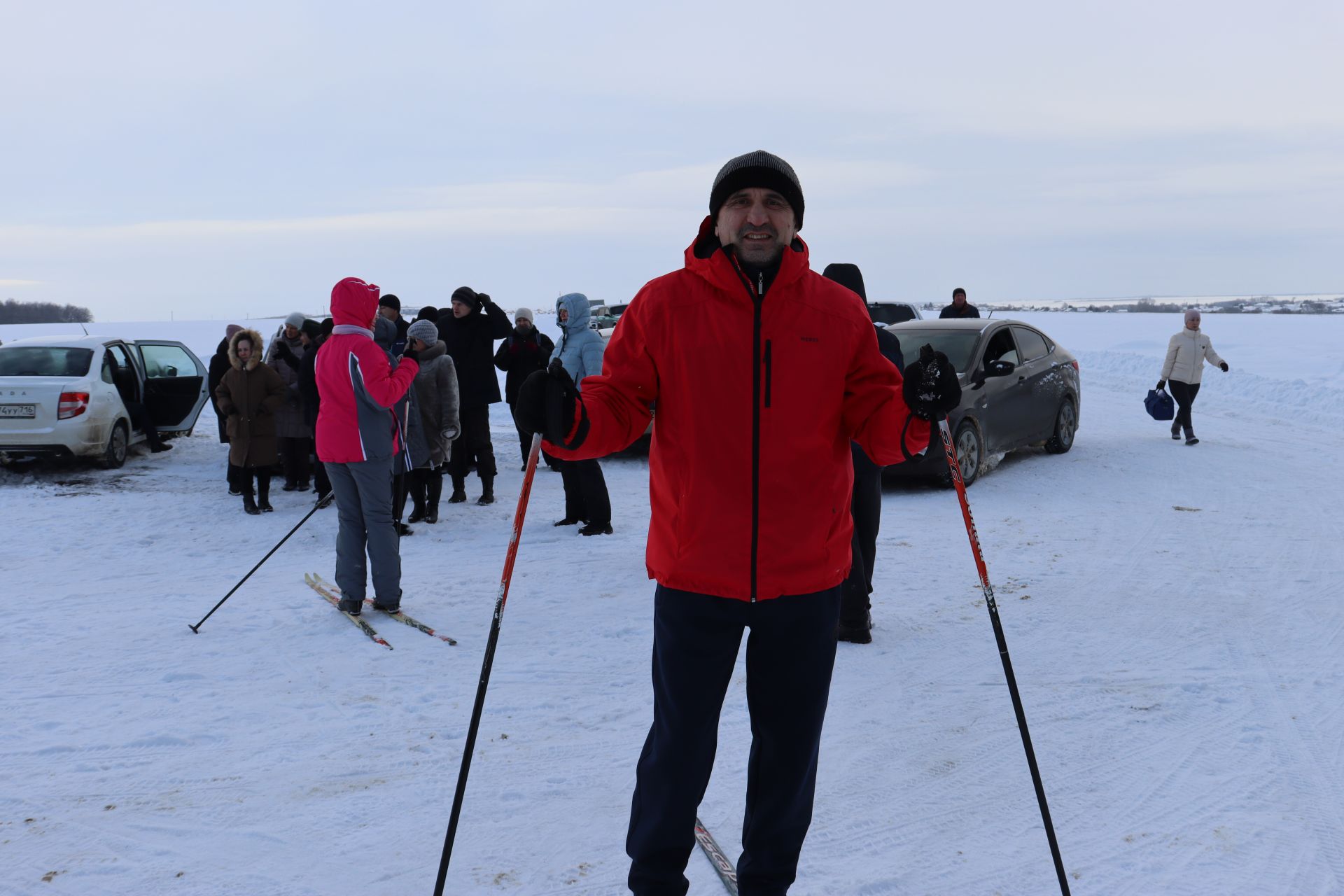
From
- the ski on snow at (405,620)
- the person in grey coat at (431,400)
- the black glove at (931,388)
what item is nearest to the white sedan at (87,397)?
the person in grey coat at (431,400)

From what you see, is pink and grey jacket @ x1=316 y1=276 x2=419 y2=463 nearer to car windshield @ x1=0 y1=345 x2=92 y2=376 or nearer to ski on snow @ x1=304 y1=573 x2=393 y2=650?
ski on snow @ x1=304 y1=573 x2=393 y2=650

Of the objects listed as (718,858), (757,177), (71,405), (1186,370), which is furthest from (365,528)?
(1186,370)

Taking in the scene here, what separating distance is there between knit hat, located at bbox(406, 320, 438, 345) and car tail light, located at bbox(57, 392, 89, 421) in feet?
15.2

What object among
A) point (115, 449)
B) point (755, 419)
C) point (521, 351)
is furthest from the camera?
point (115, 449)

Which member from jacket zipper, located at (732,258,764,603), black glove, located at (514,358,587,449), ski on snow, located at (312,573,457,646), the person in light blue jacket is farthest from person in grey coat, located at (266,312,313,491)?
jacket zipper, located at (732,258,764,603)

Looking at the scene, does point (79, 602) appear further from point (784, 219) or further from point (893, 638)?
point (784, 219)

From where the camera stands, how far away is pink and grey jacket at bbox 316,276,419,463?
5570mm

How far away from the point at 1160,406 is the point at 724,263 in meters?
11.3

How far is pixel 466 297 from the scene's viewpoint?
30.2 feet

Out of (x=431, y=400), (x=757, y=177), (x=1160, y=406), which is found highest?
(x=757, y=177)

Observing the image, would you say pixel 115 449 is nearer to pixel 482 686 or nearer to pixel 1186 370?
pixel 482 686

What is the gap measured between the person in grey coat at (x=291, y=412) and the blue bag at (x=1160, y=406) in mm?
9700

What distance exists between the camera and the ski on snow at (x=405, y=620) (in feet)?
17.9

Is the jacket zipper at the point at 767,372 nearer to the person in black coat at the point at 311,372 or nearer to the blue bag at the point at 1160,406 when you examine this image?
the person in black coat at the point at 311,372
